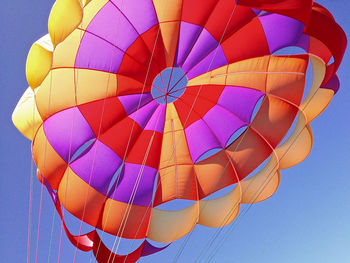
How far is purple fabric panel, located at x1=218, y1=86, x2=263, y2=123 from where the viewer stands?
6.36 m

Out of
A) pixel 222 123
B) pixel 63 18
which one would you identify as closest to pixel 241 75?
pixel 222 123

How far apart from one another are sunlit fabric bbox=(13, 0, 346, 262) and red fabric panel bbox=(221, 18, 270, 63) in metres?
0.01

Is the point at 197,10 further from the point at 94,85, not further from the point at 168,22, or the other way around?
the point at 94,85

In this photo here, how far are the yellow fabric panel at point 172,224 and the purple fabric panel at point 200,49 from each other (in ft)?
7.07

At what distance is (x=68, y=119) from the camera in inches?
246

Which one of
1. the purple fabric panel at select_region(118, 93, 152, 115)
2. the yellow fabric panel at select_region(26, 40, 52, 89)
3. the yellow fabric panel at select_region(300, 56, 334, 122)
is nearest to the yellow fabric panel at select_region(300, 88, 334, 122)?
the yellow fabric panel at select_region(300, 56, 334, 122)

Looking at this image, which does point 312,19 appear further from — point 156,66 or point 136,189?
point 136,189

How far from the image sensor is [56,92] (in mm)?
6086

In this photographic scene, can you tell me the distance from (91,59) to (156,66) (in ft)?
3.19

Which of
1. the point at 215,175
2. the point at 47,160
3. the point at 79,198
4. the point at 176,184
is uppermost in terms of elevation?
the point at 215,175

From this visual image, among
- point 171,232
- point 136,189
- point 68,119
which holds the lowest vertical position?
point 171,232

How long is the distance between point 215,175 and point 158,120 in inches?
49.4

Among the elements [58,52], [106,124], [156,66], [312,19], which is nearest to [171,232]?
[106,124]

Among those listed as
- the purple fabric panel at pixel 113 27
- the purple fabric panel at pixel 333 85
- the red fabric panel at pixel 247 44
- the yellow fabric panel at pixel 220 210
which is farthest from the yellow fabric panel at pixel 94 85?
the purple fabric panel at pixel 333 85
